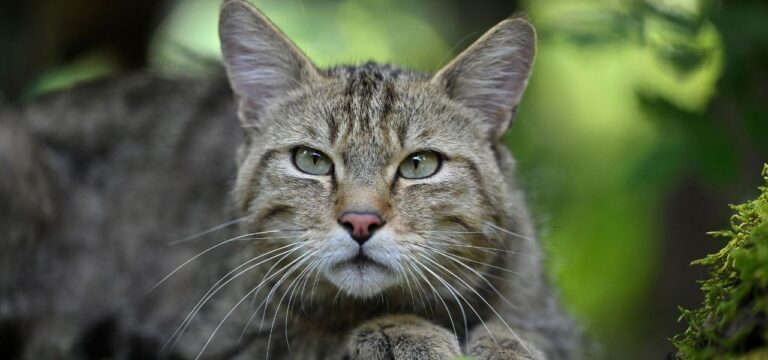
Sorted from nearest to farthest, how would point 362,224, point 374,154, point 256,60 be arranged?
point 362,224 → point 374,154 → point 256,60

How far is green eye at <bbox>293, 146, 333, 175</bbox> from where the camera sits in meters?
3.80

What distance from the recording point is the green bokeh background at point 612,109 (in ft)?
15.5

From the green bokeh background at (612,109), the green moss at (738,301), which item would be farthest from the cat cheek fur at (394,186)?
the green moss at (738,301)

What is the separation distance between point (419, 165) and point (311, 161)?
0.46 metres

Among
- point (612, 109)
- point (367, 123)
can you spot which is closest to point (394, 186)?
point (367, 123)

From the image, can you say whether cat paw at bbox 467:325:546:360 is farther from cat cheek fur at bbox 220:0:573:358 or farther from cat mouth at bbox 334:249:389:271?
cat mouth at bbox 334:249:389:271

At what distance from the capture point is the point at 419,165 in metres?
3.77

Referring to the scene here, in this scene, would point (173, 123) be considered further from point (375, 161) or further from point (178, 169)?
point (375, 161)

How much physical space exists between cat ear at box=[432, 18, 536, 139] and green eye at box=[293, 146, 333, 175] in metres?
0.65

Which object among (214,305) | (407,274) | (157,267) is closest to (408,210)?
(407,274)

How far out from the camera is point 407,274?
3514 mm

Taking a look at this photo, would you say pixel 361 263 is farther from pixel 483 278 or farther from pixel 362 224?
pixel 483 278

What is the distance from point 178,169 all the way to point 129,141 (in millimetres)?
374

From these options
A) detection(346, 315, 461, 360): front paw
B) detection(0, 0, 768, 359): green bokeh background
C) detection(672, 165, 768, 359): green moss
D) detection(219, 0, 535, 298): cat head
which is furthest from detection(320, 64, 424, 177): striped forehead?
detection(672, 165, 768, 359): green moss
